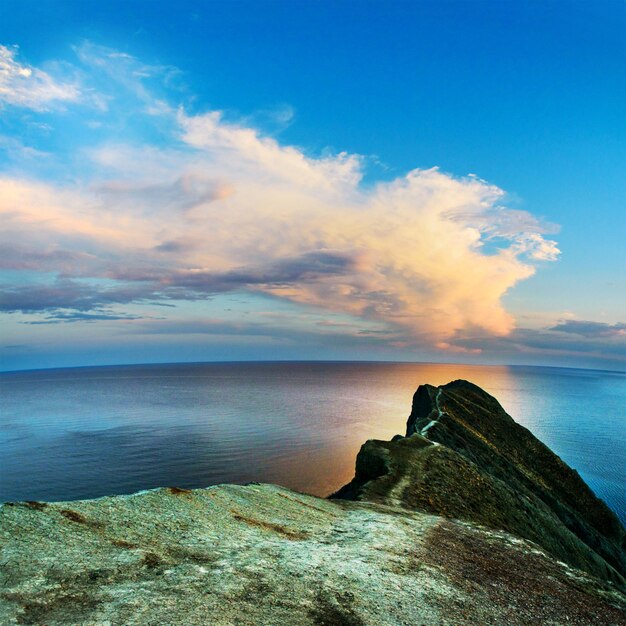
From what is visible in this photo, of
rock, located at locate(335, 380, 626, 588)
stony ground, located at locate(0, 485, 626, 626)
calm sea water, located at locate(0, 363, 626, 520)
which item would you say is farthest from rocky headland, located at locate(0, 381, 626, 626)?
calm sea water, located at locate(0, 363, 626, 520)

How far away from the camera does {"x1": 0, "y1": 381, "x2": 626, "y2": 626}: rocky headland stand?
9789 millimetres

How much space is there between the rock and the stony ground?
23.0 ft

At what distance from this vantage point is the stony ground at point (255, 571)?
9711mm

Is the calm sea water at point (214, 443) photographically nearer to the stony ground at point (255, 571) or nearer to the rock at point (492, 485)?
the rock at point (492, 485)

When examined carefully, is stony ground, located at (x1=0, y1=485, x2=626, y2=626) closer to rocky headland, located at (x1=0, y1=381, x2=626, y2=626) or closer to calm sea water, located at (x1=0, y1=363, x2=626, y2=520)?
rocky headland, located at (x1=0, y1=381, x2=626, y2=626)

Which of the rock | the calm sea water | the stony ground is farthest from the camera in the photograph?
the calm sea water

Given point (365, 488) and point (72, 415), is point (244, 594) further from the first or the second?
point (72, 415)

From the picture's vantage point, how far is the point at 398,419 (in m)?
128

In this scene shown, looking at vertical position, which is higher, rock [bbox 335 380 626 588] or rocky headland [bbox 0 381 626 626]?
rocky headland [bbox 0 381 626 626]

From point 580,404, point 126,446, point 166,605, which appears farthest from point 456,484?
point 580,404

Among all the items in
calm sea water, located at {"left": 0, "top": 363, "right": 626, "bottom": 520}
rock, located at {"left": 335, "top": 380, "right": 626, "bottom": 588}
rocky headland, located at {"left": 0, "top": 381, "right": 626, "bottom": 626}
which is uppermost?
rocky headland, located at {"left": 0, "top": 381, "right": 626, "bottom": 626}

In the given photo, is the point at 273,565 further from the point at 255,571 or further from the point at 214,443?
the point at 214,443

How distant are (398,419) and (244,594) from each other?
123 m

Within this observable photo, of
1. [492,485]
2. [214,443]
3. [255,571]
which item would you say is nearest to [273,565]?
[255,571]
